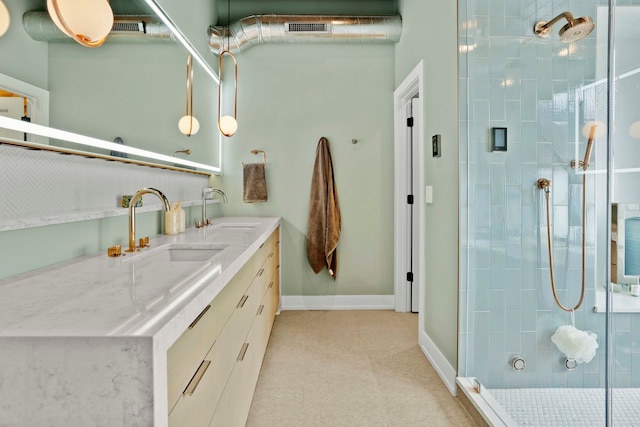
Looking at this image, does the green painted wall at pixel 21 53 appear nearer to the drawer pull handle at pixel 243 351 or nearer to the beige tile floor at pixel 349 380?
the drawer pull handle at pixel 243 351

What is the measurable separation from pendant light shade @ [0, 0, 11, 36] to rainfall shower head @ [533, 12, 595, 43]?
80.7 inches

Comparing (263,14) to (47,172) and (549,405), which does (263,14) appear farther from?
(549,405)

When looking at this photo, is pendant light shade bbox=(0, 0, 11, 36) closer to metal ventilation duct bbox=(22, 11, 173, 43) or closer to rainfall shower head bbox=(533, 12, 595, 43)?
metal ventilation duct bbox=(22, 11, 173, 43)

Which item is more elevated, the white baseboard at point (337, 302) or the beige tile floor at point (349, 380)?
the white baseboard at point (337, 302)

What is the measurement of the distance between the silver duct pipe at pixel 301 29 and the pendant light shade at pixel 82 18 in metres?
2.11

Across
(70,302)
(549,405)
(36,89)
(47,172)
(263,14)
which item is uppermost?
(263,14)

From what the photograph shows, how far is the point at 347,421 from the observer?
1815mm

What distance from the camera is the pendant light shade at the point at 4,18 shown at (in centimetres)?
102

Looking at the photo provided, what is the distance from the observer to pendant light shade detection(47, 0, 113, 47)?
1160mm

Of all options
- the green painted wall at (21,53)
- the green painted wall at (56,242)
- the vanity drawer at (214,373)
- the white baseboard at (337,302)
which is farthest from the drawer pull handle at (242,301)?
the white baseboard at (337,302)

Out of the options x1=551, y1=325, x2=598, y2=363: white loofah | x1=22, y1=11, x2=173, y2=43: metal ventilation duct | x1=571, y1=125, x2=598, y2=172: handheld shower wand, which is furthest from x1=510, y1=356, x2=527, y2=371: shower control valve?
x1=22, y1=11, x2=173, y2=43: metal ventilation duct

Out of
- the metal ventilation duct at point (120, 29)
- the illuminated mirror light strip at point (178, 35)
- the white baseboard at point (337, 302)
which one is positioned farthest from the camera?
the white baseboard at point (337, 302)

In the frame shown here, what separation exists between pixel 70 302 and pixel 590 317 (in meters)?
1.88

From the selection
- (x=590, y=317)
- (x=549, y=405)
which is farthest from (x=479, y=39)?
(x=549, y=405)
